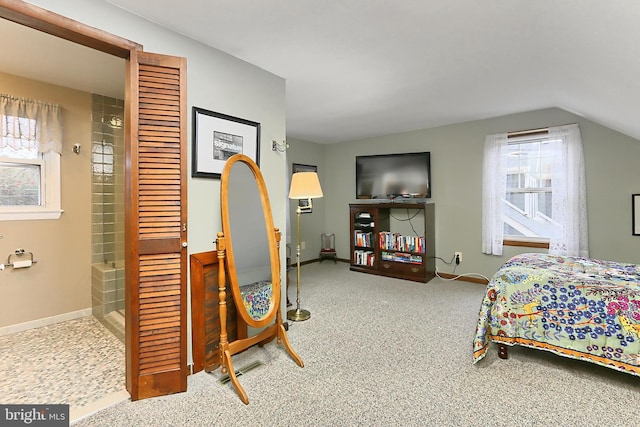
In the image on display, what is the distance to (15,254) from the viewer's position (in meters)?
2.72

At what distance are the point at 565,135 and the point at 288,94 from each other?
3.27 metres

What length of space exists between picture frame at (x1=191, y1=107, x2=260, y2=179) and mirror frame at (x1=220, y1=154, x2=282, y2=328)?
0.10 meters

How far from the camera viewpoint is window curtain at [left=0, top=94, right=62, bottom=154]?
2.64m

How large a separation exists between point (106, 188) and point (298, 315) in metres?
2.50

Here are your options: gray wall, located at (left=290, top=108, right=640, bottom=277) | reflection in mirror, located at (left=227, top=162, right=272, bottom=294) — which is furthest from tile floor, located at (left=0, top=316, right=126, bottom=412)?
gray wall, located at (left=290, top=108, right=640, bottom=277)

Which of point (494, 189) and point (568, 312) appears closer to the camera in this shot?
point (568, 312)

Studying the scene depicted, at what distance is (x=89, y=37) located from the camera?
5.30ft

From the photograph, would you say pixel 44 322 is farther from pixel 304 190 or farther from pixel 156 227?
pixel 304 190

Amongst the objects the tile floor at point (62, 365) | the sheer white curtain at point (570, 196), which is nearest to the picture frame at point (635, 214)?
the sheer white curtain at point (570, 196)

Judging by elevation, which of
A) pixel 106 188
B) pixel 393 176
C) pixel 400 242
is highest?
pixel 393 176

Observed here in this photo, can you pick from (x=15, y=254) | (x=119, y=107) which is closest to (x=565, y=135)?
(x=119, y=107)

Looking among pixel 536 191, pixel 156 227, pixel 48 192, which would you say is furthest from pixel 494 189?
pixel 48 192

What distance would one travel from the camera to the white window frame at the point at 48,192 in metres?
2.80

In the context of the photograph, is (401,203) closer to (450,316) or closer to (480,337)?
(450,316)
